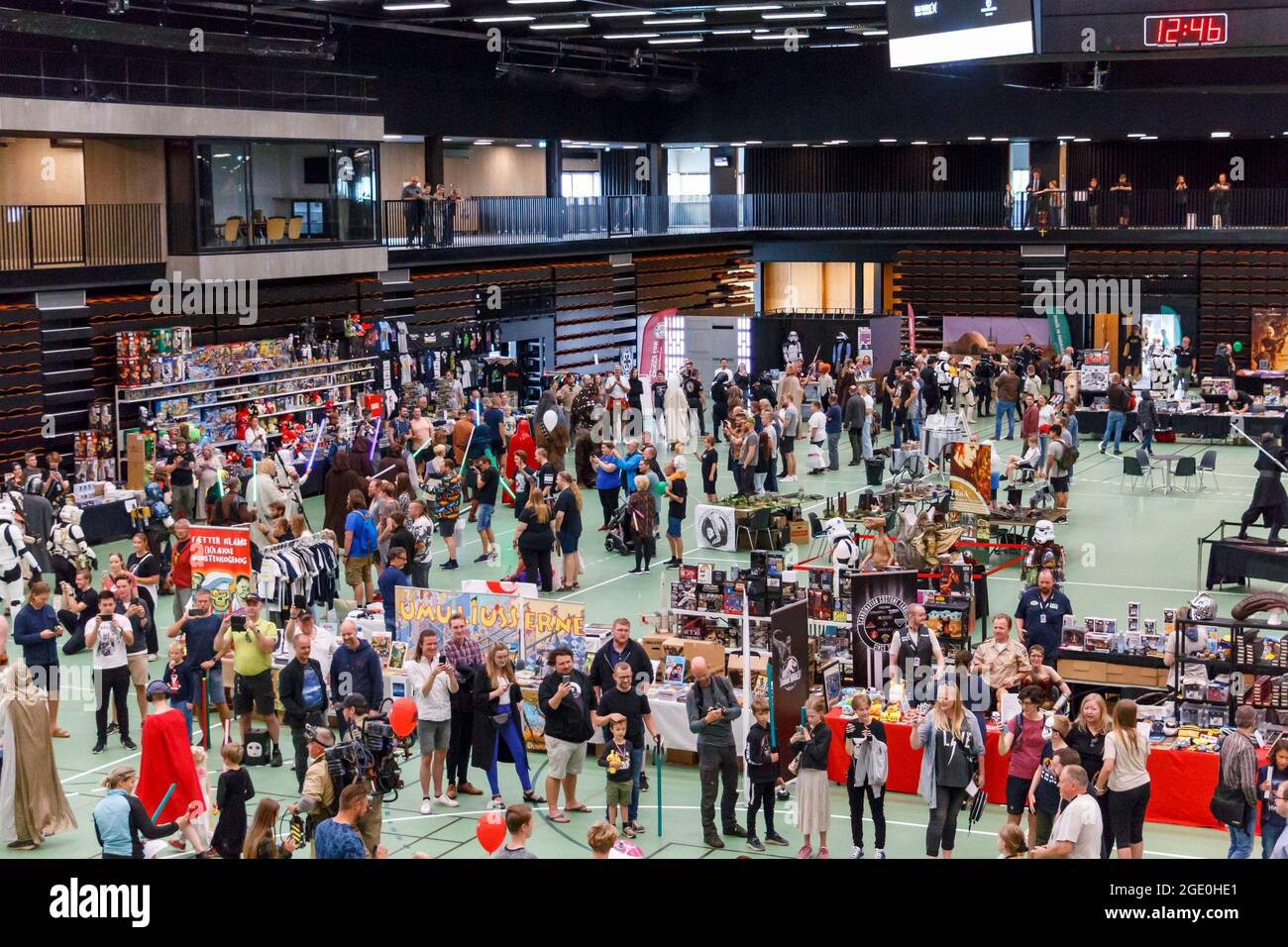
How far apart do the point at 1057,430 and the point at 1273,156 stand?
22.7m

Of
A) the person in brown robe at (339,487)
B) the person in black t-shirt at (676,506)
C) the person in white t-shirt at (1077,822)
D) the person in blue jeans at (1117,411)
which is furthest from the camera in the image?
the person in blue jeans at (1117,411)

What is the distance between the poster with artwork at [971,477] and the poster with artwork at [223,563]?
9914 millimetres

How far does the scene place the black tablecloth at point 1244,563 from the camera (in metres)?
17.6

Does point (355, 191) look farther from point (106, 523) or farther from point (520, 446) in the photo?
point (106, 523)

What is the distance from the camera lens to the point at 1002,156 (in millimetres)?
44031

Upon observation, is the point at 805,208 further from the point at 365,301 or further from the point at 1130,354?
the point at 365,301

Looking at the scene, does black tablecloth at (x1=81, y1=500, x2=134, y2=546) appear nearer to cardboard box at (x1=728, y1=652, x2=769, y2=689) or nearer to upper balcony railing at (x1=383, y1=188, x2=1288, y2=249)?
upper balcony railing at (x1=383, y1=188, x2=1288, y2=249)

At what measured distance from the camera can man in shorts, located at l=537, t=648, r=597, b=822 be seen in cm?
1162

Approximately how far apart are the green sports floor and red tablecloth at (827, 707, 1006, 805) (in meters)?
0.15

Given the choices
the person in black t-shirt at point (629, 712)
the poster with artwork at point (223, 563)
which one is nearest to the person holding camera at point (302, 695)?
the person in black t-shirt at point (629, 712)

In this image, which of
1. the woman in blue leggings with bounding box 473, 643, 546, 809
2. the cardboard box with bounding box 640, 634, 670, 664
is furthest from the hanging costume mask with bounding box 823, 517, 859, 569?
the woman in blue leggings with bounding box 473, 643, 546, 809

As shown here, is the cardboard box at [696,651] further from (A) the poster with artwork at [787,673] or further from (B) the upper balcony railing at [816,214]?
(B) the upper balcony railing at [816,214]

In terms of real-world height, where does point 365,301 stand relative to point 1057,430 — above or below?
above
